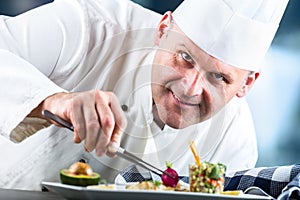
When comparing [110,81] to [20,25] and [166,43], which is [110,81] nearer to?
[166,43]

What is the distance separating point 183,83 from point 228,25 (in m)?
0.34

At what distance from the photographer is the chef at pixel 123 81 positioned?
88 cm

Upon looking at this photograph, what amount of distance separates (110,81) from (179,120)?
0.42ft

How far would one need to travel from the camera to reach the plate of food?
2.18 feet

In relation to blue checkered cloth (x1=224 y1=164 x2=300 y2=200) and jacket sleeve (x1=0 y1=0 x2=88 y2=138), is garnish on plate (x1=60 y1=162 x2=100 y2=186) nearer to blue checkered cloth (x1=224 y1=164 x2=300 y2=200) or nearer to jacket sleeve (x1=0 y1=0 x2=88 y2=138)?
blue checkered cloth (x1=224 y1=164 x2=300 y2=200)

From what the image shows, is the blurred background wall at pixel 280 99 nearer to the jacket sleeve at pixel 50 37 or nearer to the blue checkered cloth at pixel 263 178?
the jacket sleeve at pixel 50 37

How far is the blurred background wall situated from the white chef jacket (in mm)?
194

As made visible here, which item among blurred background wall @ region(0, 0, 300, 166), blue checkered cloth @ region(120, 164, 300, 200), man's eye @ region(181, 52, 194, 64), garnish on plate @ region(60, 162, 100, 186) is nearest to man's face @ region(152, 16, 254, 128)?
man's eye @ region(181, 52, 194, 64)

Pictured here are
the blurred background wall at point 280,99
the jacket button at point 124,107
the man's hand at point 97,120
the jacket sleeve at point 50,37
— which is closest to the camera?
the man's hand at point 97,120

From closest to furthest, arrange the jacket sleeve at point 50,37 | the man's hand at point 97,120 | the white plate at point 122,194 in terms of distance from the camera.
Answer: the white plate at point 122,194, the man's hand at point 97,120, the jacket sleeve at point 50,37

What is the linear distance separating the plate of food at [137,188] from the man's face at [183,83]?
165mm

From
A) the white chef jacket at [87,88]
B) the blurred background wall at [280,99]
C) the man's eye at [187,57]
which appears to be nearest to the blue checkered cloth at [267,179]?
the white chef jacket at [87,88]

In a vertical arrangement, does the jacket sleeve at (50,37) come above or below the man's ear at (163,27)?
below

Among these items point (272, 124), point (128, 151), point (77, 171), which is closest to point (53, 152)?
point (128, 151)
